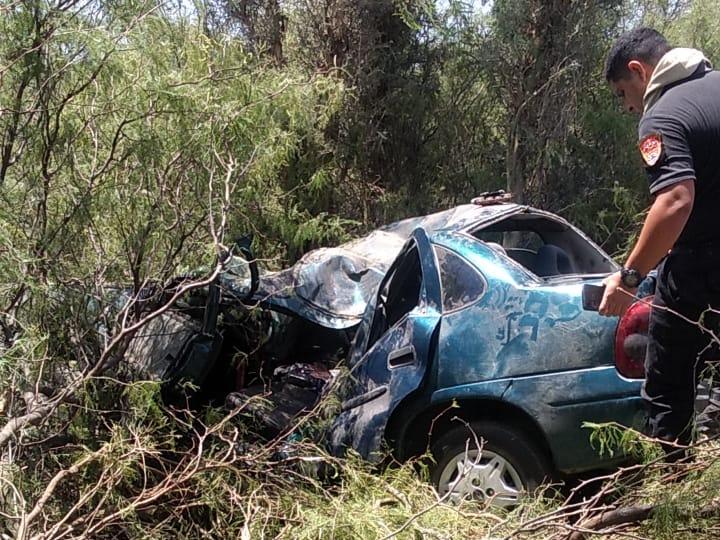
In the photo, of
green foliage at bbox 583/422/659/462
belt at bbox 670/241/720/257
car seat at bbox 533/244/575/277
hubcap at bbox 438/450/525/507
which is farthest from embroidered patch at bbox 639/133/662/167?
Result: car seat at bbox 533/244/575/277

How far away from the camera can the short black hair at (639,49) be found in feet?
9.42

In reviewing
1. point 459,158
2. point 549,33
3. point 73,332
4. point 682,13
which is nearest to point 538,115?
point 549,33

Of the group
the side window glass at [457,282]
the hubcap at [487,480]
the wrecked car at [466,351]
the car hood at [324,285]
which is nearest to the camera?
the wrecked car at [466,351]

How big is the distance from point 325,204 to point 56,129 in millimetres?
4366

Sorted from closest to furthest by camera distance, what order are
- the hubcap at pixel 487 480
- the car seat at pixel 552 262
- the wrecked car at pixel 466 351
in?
the wrecked car at pixel 466 351
the hubcap at pixel 487 480
the car seat at pixel 552 262

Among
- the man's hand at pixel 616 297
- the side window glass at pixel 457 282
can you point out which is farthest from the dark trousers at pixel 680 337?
the side window glass at pixel 457 282

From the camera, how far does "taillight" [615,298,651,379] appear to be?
3.01 m

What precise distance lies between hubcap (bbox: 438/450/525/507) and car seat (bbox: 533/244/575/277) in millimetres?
1271

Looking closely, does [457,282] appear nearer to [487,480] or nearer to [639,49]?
[487,480]

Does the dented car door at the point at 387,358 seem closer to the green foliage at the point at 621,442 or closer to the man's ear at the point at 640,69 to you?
the green foliage at the point at 621,442

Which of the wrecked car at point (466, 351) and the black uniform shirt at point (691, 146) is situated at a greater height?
the black uniform shirt at point (691, 146)

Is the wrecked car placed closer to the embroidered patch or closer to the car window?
the car window

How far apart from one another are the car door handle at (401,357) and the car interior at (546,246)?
0.93 meters

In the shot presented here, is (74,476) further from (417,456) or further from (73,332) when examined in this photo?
(417,456)
